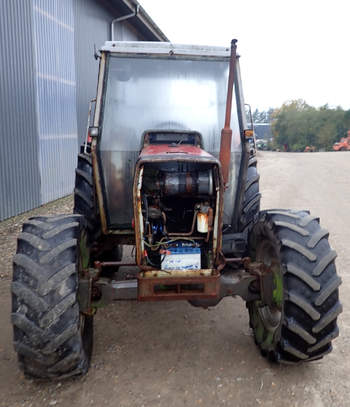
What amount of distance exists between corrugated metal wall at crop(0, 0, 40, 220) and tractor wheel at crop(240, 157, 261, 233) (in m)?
5.13

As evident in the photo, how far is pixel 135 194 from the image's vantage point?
2938 millimetres

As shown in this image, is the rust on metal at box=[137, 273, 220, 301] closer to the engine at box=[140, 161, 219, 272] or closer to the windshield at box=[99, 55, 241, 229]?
the engine at box=[140, 161, 219, 272]

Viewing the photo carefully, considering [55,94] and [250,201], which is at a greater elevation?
[55,94]

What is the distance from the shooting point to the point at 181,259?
3.08 m

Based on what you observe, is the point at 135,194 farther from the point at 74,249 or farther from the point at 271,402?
the point at 271,402

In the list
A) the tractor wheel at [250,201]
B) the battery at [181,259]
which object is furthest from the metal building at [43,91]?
the battery at [181,259]

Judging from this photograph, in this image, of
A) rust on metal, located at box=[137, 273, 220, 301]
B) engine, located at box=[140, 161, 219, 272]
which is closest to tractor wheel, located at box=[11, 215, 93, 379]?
rust on metal, located at box=[137, 273, 220, 301]

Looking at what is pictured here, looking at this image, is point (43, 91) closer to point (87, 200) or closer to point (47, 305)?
point (87, 200)

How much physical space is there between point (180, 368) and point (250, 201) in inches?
71.1

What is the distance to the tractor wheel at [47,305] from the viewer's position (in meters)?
2.70

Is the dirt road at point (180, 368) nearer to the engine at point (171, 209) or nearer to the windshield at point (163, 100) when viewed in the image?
the engine at point (171, 209)

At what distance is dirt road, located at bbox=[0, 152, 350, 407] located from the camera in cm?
287

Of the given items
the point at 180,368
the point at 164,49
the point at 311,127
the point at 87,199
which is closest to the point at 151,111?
the point at 164,49

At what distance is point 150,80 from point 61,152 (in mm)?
6633
